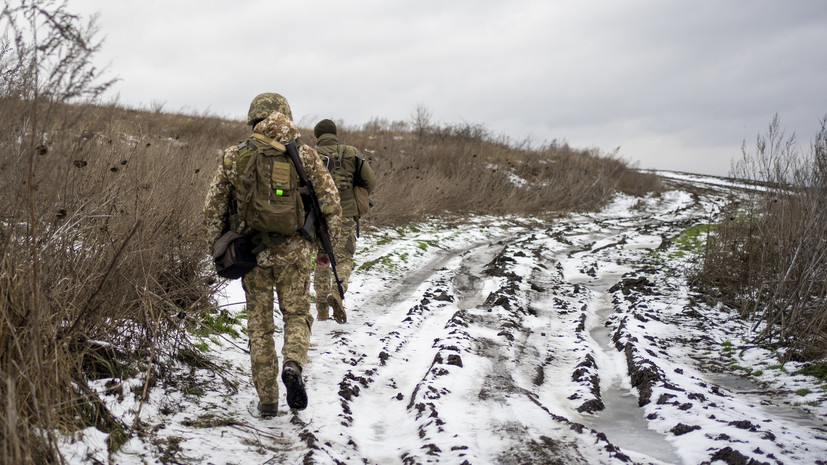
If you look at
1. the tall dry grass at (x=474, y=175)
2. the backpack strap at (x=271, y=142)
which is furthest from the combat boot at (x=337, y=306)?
the tall dry grass at (x=474, y=175)

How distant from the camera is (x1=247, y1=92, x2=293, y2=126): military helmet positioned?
3768 millimetres

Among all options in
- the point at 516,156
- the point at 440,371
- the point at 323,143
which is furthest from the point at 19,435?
the point at 516,156

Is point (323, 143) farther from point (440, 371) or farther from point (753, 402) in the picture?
point (753, 402)

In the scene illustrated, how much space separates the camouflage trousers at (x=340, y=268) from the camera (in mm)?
6184

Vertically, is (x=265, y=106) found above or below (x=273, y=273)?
above

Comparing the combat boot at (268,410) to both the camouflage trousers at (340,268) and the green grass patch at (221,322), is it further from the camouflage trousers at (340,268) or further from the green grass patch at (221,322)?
the camouflage trousers at (340,268)

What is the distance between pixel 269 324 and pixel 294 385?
1.39ft

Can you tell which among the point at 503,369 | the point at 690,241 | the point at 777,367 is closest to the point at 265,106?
the point at 503,369

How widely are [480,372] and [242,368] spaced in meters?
1.85

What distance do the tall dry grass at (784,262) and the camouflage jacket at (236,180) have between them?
178 inches

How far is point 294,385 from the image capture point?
3.60 meters

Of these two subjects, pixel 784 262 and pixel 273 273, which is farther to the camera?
pixel 784 262

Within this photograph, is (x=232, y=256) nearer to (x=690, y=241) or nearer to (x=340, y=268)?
(x=340, y=268)

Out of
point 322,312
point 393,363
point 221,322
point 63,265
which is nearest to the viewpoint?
point 63,265
